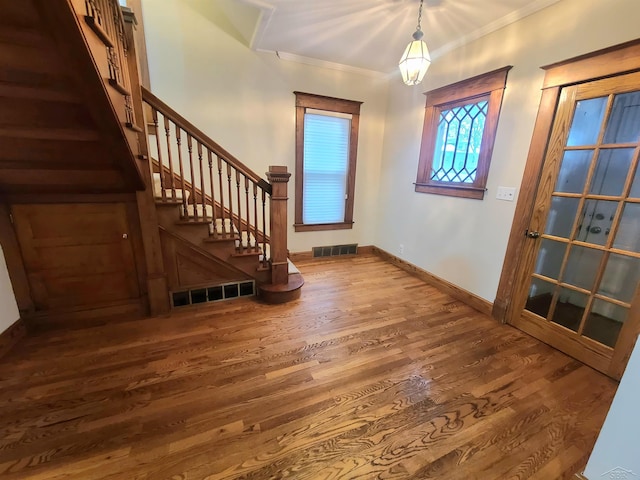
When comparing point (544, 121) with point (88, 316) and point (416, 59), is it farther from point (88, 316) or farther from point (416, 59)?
point (88, 316)

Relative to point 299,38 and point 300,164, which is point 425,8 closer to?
point 299,38

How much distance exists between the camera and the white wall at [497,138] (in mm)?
1939

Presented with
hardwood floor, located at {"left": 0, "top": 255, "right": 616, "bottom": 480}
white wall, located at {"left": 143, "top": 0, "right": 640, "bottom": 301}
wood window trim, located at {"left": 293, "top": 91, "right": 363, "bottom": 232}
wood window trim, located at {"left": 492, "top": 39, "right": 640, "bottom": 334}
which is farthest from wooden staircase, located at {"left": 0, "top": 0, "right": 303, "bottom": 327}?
wood window trim, located at {"left": 492, "top": 39, "right": 640, "bottom": 334}

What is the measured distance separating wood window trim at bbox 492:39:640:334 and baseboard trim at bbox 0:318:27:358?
4.06 m

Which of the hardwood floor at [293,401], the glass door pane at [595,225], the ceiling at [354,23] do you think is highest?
the ceiling at [354,23]

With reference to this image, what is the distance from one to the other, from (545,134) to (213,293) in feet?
10.8

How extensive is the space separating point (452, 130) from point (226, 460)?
3.56 m

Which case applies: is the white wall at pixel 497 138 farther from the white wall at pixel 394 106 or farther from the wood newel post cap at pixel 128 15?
the wood newel post cap at pixel 128 15

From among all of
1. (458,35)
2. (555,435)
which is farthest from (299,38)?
(555,435)

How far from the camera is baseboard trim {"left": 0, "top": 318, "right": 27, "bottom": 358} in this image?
1904 millimetres

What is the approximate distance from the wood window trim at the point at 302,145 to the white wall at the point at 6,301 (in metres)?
2.82

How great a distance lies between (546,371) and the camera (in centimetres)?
196

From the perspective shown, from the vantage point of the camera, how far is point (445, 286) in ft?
10.3

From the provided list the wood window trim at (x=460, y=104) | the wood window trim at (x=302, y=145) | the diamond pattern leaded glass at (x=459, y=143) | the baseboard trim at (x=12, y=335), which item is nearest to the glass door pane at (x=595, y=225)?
the wood window trim at (x=460, y=104)
